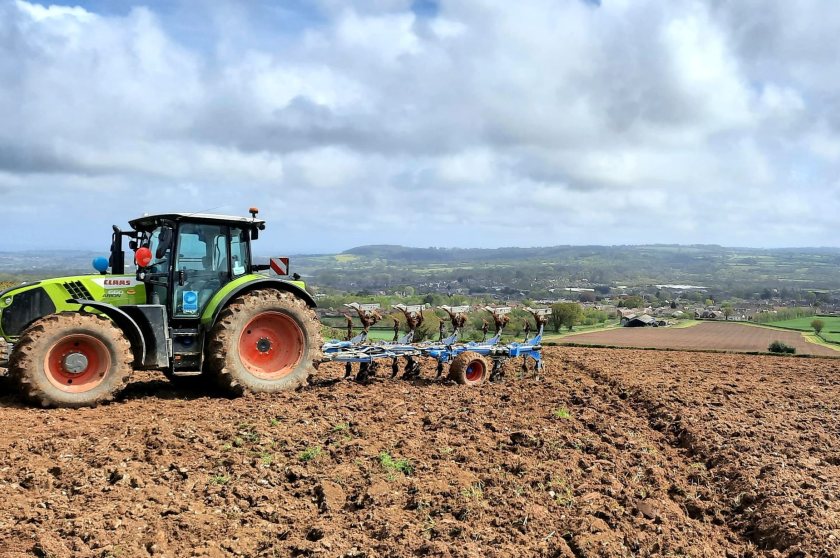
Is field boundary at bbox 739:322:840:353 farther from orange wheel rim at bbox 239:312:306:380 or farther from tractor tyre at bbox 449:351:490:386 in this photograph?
orange wheel rim at bbox 239:312:306:380

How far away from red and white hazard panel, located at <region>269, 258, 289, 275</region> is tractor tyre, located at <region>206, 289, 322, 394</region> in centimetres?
52

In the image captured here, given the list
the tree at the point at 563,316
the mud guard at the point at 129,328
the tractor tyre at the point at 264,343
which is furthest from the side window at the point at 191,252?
the tree at the point at 563,316

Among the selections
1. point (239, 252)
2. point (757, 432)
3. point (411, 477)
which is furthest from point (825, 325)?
point (411, 477)

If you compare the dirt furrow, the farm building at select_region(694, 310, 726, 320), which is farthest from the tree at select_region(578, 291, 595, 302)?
the dirt furrow

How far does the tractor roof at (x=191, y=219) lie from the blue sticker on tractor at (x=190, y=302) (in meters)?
1.00

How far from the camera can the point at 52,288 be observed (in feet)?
26.2

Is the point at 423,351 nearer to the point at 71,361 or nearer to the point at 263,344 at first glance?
the point at 263,344

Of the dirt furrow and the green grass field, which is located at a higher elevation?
the dirt furrow

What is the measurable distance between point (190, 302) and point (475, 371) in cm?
466

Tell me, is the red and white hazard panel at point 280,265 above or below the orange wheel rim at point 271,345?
above

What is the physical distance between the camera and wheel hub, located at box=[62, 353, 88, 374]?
755 centimetres

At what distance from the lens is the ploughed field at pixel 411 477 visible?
463cm

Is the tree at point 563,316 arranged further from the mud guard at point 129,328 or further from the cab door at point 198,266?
the mud guard at point 129,328

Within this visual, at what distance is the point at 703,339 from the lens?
20328mm
